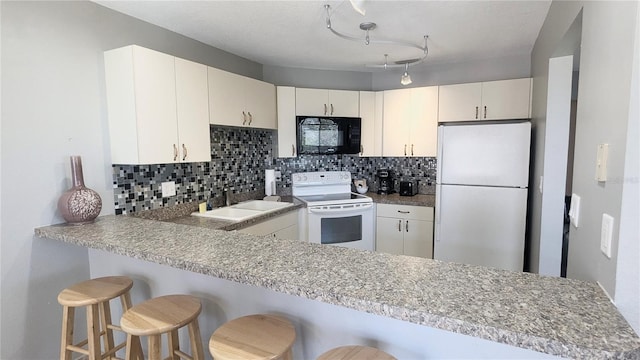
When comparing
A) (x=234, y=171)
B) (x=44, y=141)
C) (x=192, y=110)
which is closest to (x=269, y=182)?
(x=234, y=171)

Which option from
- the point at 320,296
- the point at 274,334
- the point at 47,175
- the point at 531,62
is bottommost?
the point at 274,334

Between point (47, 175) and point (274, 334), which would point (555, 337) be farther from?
point (47, 175)

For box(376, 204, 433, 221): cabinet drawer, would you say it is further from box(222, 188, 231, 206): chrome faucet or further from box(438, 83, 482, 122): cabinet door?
box(222, 188, 231, 206): chrome faucet

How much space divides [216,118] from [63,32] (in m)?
1.04

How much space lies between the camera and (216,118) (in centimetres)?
259

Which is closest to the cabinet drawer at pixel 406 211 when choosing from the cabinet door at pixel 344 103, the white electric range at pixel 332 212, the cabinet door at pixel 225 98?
the white electric range at pixel 332 212

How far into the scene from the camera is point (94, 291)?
158cm

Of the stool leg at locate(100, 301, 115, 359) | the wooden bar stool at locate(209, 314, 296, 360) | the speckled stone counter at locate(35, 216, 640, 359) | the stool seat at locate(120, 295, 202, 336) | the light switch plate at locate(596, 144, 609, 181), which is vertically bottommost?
the stool leg at locate(100, 301, 115, 359)

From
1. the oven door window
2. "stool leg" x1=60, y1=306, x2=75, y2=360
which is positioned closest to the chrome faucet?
the oven door window

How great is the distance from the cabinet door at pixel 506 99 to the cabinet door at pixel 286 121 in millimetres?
1906

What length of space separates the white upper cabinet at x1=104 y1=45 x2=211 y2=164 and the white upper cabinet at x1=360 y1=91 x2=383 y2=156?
6.48ft

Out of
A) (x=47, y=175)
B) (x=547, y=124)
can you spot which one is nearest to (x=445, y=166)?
(x=547, y=124)

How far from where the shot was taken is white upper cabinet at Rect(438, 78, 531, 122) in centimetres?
303

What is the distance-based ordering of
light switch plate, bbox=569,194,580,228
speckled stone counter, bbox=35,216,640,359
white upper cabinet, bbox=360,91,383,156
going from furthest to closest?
white upper cabinet, bbox=360,91,383,156
light switch plate, bbox=569,194,580,228
speckled stone counter, bbox=35,216,640,359
